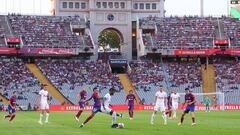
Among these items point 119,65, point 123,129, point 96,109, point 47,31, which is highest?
point 47,31

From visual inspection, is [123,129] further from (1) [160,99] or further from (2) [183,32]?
(2) [183,32]

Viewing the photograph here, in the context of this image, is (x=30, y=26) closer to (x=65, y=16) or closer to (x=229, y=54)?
(x=65, y=16)

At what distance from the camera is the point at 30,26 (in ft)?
324

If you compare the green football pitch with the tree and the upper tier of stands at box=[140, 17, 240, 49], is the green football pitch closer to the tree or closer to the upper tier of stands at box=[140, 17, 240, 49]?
the upper tier of stands at box=[140, 17, 240, 49]

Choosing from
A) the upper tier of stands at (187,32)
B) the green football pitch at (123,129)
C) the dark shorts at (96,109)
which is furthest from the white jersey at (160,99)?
the upper tier of stands at (187,32)

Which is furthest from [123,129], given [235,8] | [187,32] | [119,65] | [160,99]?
[235,8]

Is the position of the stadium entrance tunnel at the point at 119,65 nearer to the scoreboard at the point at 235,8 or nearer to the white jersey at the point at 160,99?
the scoreboard at the point at 235,8

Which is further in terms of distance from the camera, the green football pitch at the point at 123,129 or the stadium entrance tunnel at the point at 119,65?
the stadium entrance tunnel at the point at 119,65

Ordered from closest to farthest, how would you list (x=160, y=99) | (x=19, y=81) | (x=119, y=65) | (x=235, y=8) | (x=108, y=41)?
(x=160, y=99)
(x=19, y=81)
(x=119, y=65)
(x=235, y=8)
(x=108, y=41)

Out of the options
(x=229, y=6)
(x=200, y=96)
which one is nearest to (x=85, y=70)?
(x=200, y=96)

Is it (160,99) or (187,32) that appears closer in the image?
(160,99)

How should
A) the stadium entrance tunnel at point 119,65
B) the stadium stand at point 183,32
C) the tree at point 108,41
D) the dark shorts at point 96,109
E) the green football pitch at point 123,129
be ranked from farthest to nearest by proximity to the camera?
the tree at point 108,41, the stadium stand at point 183,32, the stadium entrance tunnel at point 119,65, the dark shorts at point 96,109, the green football pitch at point 123,129

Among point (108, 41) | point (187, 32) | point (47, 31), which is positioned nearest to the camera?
point (47, 31)

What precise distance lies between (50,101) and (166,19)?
33294 millimetres
